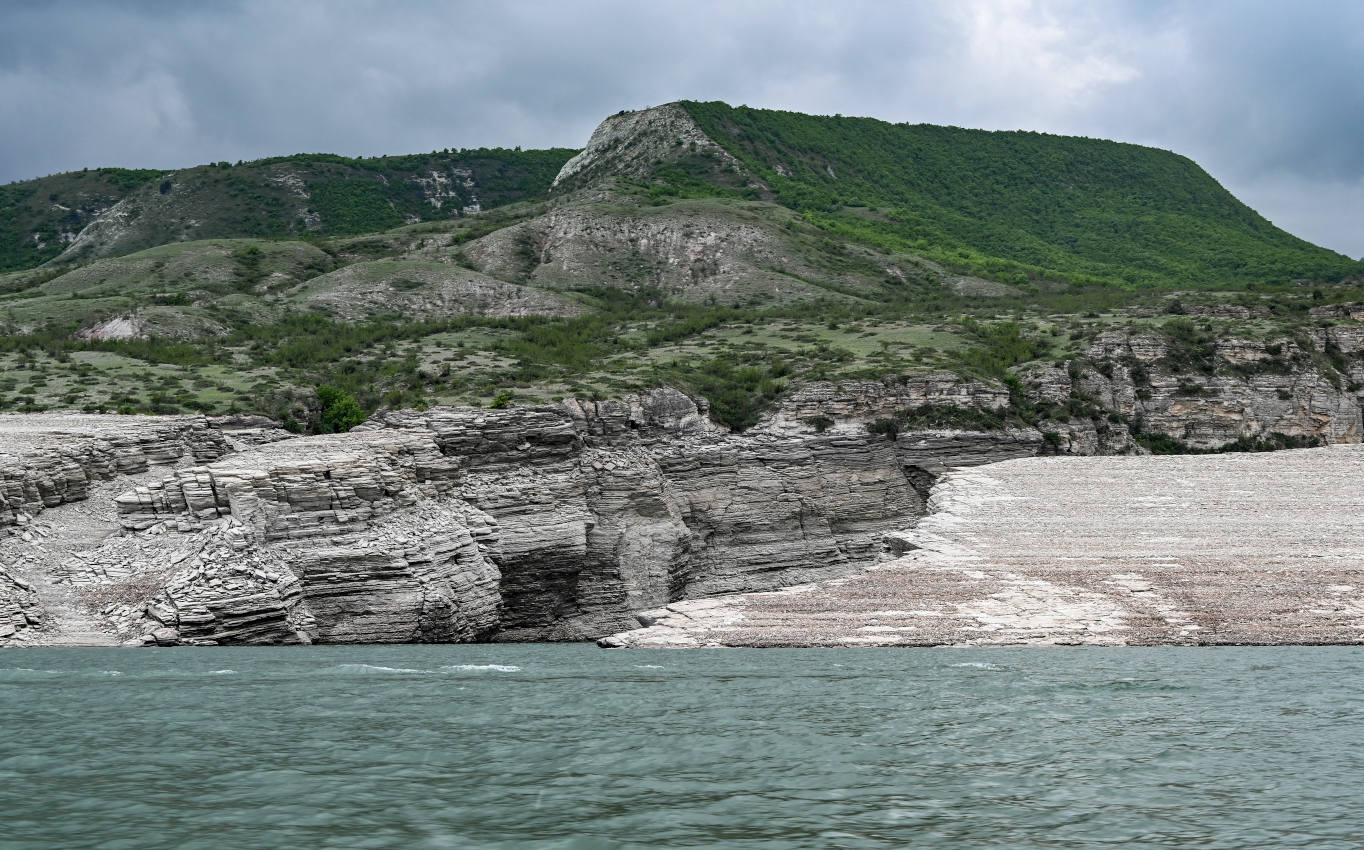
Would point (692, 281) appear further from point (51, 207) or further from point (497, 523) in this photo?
point (51, 207)

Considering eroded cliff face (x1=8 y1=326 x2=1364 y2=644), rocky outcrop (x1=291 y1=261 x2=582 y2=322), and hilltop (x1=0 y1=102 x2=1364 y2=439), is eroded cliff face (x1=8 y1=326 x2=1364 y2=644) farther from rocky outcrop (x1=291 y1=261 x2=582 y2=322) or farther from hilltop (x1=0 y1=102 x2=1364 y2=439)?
rocky outcrop (x1=291 y1=261 x2=582 y2=322)

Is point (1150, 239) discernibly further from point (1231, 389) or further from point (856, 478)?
point (856, 478)

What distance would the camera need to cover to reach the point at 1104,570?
34.7 metres

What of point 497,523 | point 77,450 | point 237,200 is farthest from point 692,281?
point 237,200

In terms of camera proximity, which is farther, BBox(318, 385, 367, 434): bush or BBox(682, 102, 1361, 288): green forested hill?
BBox(682, 102, 1361, 288): green forested hill

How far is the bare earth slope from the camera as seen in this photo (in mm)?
29547

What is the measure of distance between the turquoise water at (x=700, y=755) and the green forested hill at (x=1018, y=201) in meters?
86.8

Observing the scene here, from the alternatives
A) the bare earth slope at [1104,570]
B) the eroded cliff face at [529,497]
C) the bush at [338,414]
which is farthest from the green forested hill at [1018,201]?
the bush at [338,414]

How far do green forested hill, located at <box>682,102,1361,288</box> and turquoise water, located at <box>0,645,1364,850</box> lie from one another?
8676 centimetres

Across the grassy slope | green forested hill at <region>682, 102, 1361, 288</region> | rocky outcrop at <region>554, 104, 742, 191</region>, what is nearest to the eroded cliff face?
green forested hill at <region>682, 102, 1361, 288</region>

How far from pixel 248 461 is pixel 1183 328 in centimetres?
4831

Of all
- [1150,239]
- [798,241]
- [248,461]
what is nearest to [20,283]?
[798,241]

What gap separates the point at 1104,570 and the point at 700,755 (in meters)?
23.5

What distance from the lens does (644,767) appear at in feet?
46.2
